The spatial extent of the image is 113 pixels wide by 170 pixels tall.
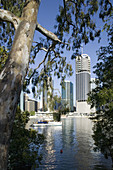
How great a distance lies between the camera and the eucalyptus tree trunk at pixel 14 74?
99.5 inches

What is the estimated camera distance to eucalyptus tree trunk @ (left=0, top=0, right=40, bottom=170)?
2.53 metres

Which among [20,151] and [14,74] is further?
[20,151]

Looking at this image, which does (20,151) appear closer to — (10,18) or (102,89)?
(102,89)

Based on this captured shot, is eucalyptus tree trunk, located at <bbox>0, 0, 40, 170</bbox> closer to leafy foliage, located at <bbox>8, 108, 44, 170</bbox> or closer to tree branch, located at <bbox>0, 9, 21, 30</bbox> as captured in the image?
tree branch, located at <bbox>0, 9, 21, 30</bbox>

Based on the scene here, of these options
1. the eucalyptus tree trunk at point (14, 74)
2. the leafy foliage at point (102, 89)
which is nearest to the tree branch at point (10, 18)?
the eucalyptus tree trunk at point (14, 74)

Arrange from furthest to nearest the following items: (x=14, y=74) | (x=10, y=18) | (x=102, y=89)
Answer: (x=102, y=89) < (x=10, y=18) < (x=14, y=74)

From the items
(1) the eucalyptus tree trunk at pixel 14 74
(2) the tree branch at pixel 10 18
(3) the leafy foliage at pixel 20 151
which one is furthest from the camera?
(3) the leafy foliage at pixel 20 151

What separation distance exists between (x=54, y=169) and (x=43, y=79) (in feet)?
37.5

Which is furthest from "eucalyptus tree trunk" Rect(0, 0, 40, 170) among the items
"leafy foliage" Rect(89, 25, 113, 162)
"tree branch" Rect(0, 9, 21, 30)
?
"leafy foliage" Rect(89, 25, 113, 162)

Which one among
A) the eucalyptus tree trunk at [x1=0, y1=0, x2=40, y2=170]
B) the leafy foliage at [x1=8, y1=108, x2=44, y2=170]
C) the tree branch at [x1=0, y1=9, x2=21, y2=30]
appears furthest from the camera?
the leafy foliage at [x1=8, y1=108, x2=44, y2=170]

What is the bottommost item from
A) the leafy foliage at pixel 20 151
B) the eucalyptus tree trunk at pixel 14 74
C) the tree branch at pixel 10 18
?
the leafy foliage at pixel 20 151

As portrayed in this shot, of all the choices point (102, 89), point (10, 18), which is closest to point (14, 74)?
point (10, 18)

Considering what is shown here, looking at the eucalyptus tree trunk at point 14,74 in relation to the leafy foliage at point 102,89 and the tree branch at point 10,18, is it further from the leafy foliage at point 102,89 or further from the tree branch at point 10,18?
the leafy foliage at point 102,89

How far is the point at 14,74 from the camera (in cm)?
282
